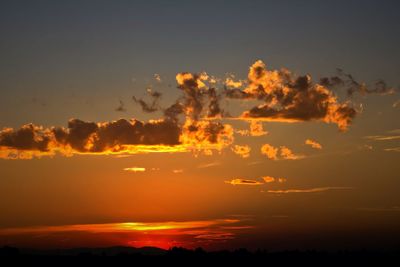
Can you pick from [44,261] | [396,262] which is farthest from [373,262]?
[44,261]

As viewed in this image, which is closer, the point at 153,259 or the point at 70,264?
the point at 70,264

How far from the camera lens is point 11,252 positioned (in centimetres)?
16462

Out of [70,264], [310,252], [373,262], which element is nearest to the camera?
[70,264]

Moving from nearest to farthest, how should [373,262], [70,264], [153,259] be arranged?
[70,264] < [153,259] < [373,262]

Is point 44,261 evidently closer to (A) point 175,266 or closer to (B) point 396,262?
(A) point 175,266

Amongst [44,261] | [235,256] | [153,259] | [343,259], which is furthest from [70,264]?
[343,259]

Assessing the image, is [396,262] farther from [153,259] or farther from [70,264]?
[70,264]

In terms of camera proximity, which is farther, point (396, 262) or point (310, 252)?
point (310, 252)

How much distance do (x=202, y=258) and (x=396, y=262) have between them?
54956mm

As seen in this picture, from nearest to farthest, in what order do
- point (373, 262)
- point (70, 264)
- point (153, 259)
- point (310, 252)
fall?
point (70, 264), point (153, 259), point (373, 262), point (310, 252)

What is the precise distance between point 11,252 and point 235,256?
6474 cm

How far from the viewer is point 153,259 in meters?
156

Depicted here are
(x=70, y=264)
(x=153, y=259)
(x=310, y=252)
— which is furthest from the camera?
(x=310, y=252)

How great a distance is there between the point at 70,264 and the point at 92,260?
9490 mm
